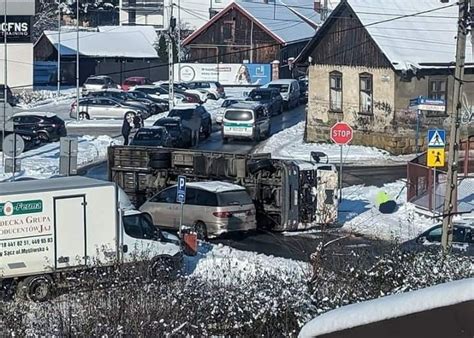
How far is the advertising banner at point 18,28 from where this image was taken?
67875 millimetres

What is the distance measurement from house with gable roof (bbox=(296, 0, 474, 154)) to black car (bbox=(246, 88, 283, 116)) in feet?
29.8

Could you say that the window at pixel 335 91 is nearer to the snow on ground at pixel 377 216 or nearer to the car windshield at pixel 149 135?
the car windshield at pixel 149 135

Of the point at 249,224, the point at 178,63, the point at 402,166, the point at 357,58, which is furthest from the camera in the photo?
the point at 178,63

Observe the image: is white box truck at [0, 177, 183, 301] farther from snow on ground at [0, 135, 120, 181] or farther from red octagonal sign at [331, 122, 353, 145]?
snow on ground at [0, 135, 120, 181]

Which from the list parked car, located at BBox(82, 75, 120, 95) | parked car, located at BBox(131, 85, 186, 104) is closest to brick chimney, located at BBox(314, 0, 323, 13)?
parked car, located at BBox(82, 75, 120, 95)

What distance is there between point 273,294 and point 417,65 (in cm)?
3273

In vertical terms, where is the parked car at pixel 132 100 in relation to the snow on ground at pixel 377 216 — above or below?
above

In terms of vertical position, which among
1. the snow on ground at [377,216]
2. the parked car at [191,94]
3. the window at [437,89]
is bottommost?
the snow on ground at [377,216]

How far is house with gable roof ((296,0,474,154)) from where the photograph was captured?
143 feet

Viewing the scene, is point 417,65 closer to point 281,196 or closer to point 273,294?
point 281,196

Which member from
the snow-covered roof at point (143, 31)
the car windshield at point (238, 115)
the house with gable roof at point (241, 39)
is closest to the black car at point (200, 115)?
the car windshield at point (238, 115)

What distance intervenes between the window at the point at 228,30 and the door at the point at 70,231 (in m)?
59.5

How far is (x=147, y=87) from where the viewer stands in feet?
216

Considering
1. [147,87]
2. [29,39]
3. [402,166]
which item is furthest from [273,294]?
[29,39]
